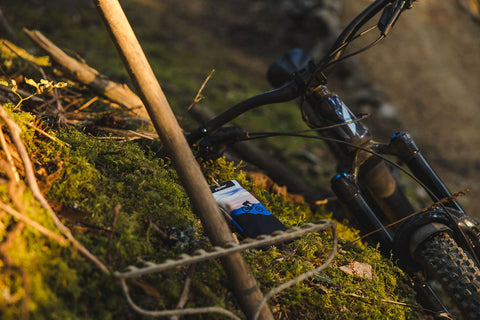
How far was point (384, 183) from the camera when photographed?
8.66 feet

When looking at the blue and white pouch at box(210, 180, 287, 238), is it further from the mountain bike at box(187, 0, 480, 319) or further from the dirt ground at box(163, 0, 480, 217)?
the dirt ground at box(163, 0, 480, 217)

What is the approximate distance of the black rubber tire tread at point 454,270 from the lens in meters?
1.77

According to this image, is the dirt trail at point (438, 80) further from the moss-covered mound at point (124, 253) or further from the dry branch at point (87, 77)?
the dry branch at point (87, 77)

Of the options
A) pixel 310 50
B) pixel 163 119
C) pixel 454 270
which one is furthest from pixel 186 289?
pixel 310 50

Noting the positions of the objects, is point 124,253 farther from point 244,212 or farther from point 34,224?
point 244,212

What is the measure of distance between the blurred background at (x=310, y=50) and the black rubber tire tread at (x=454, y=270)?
6.85ft

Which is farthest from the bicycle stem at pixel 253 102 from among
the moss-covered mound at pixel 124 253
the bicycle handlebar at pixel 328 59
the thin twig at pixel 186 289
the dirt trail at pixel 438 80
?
the dirt trail at pixel 438 80

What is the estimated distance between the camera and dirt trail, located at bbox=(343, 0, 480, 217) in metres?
7.33

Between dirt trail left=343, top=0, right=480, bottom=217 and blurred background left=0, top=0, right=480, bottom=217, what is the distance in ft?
0.11

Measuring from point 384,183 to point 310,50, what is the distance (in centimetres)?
711

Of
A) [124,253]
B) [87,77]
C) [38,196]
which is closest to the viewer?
[38,196]

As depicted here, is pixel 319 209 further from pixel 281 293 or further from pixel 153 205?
pixel 153 205

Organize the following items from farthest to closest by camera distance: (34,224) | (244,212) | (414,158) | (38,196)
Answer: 1. (414,158)
2. (244,212)
3. (38,196)
4. (34,224)

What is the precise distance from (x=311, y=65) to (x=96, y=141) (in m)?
1.63
